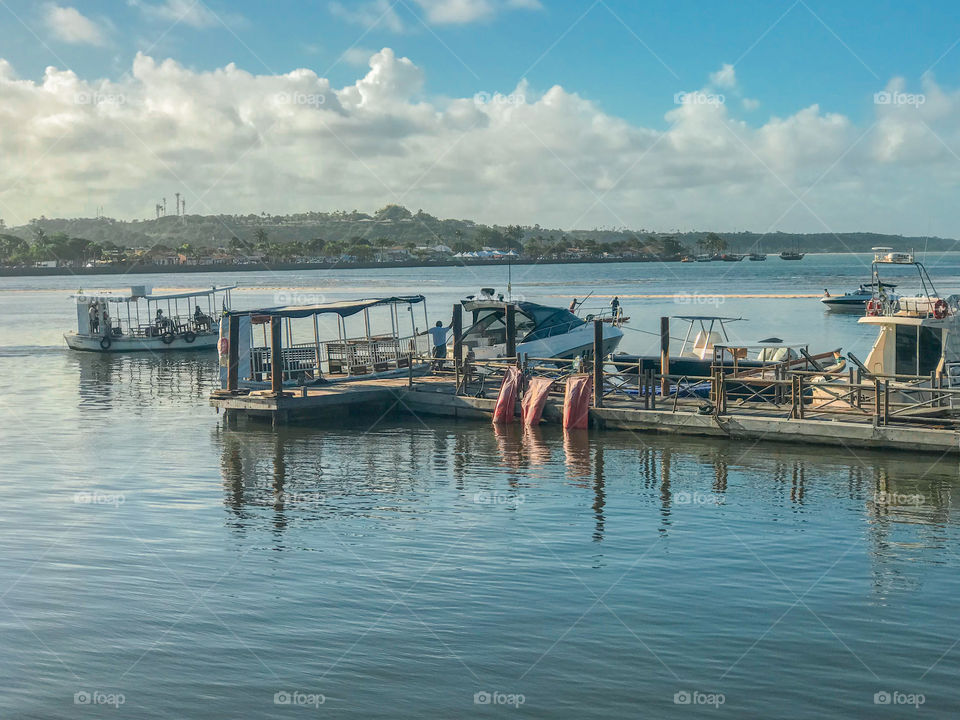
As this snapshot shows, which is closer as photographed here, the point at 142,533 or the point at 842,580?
the point at 842,580

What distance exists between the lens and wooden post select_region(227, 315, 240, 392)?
105ft

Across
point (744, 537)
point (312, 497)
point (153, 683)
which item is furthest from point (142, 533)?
point (744, 537)

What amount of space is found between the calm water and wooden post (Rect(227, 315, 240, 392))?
3.71m

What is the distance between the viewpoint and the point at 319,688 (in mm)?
12562

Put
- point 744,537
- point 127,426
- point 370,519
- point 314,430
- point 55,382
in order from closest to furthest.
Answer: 1. point 744,537
2. point 370,519
3. point 314,430
4. point 127,426
5. point 55,382

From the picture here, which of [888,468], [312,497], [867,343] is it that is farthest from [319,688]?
[867,343]

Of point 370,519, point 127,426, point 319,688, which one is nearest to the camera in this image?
point 319,688

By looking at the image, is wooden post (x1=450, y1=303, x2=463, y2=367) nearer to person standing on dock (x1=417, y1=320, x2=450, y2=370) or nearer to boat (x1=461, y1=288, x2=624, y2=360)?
boat (x1=461, y1=288, x2=624, y2=360)

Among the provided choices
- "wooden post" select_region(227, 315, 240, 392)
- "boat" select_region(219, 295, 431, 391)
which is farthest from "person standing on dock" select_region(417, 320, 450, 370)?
"wooden post" select_region(227, 315, 240, 392)

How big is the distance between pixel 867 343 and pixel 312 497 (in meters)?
47.8

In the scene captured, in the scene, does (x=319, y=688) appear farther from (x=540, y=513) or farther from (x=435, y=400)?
(x=435, y=400)
